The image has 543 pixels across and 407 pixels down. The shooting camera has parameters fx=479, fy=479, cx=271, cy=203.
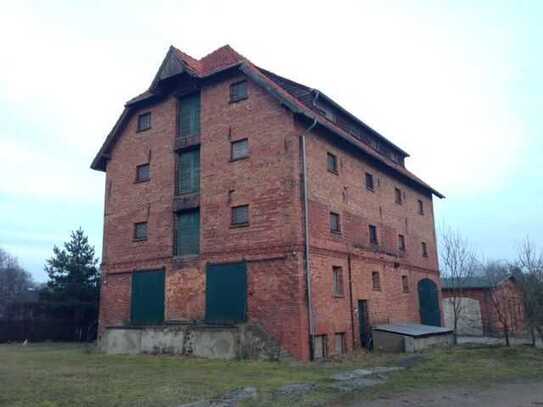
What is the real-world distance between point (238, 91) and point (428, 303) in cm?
1652

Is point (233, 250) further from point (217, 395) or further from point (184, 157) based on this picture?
point (217, 395)

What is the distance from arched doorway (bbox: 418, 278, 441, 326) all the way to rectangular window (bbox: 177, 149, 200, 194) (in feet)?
46.7

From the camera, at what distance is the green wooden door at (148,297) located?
2056cm

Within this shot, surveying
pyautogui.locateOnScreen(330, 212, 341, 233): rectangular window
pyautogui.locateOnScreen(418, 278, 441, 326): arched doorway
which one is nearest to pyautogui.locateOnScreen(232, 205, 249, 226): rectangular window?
pyautogui.locateOnScreen(330, 212, 341, 233): rectangular window

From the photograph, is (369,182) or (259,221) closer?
(259,221)

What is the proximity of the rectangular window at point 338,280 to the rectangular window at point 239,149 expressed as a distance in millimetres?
5870

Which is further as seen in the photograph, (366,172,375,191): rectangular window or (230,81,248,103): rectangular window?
(366,172,375,191): rectangular window

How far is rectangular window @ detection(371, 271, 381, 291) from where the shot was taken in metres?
21.9

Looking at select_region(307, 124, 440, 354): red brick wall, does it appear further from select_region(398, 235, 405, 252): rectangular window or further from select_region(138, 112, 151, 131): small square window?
select_region(138, 112, 151, 131): small square window

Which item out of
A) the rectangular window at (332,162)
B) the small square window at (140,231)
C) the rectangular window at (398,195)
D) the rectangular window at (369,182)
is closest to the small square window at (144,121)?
the small square window at (140,231)

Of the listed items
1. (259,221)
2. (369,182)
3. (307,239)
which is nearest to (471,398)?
(307,239)

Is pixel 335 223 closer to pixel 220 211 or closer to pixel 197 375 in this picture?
pixel 220 211

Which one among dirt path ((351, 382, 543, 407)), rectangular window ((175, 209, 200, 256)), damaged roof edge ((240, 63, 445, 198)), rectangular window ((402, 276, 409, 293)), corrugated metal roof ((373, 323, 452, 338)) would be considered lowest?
dirt path ((351, 382, 543, 407))

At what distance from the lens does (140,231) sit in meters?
22.3
